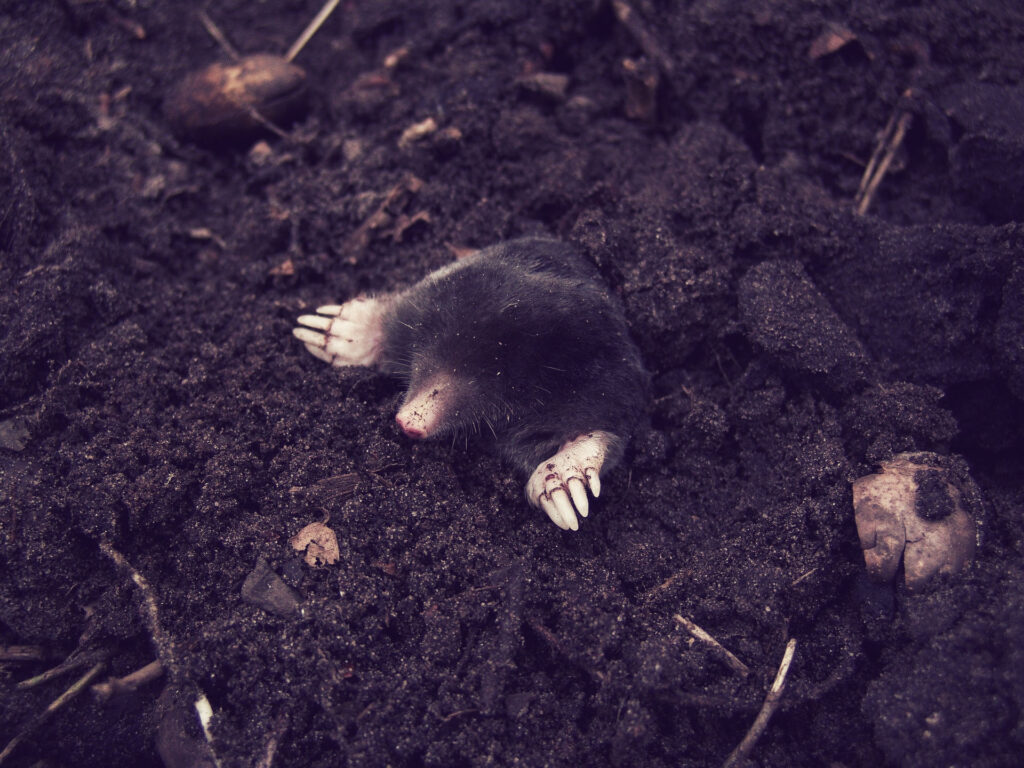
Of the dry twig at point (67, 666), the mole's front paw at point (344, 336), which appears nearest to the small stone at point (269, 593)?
the dry twig at point (67, 666)

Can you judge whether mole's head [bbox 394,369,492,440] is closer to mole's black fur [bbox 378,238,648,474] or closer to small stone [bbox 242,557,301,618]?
mole's black fur [bbox 378,238,648,474]

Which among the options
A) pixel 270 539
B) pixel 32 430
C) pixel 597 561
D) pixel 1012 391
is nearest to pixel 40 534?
pixel 32 430

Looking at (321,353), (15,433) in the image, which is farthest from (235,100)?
(15,433)

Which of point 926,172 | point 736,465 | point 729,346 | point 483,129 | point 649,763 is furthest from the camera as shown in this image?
point 483,129

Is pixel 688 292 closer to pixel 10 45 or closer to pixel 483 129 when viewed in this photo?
pixel 483 129

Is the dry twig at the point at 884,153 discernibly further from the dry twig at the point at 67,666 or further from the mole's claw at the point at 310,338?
the dry twig at the point at 67,666

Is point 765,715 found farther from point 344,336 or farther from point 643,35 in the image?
point 643,35

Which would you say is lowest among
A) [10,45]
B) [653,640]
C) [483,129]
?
[653,640]
